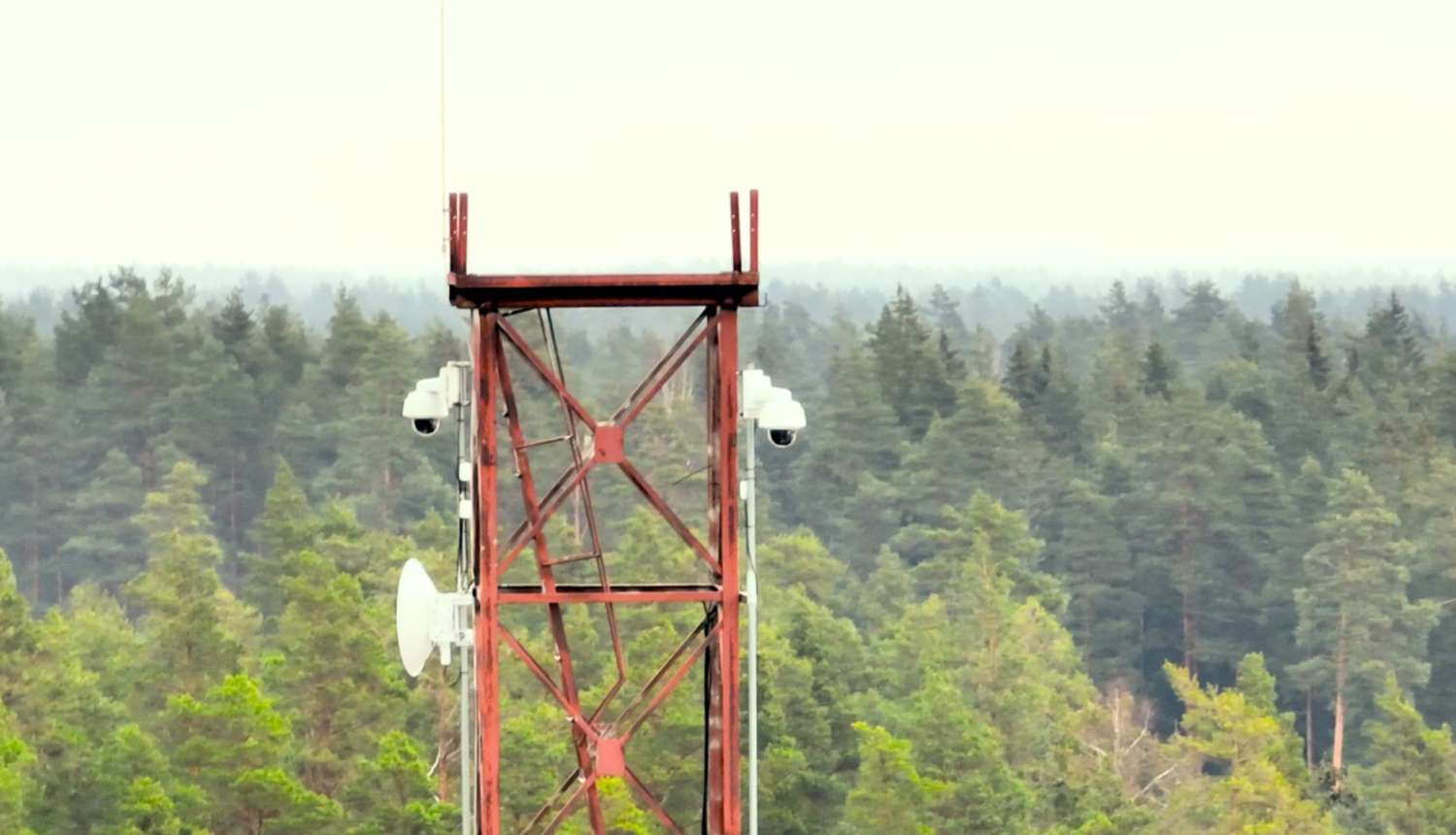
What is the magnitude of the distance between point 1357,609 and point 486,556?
31.3 meters

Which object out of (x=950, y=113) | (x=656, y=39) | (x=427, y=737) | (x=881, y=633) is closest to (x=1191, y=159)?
(x=950, y=113)

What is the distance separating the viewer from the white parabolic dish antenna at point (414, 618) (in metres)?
7.23

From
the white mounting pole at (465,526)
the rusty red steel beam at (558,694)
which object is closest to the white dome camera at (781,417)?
the white mounting pole at (465,526)

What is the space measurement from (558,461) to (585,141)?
26.2 feet

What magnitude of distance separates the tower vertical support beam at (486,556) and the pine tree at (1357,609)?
30.1 metres

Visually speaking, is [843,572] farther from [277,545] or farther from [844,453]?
[277,545]

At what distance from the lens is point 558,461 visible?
41156 mm

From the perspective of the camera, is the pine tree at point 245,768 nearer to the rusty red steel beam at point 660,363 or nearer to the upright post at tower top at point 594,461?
the upright post at tower top at point 594,461

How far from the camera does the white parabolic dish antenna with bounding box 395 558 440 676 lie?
723 centimetres

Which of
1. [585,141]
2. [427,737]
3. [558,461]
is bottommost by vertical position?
[427,737]

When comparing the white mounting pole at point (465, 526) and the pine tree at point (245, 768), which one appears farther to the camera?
the pine tree at point (245, 768)

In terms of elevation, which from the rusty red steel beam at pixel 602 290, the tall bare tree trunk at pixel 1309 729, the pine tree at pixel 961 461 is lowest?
the tall bare tree trunk at pixel 1309 729

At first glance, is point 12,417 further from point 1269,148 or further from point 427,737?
point 1269,148

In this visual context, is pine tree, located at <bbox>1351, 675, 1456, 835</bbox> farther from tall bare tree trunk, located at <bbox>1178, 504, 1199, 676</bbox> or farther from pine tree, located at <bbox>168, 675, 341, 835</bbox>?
tall bare tree trunk, located at <bbox>1178, 504, 1199, 676</bbox>
